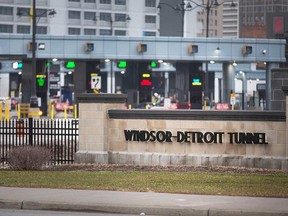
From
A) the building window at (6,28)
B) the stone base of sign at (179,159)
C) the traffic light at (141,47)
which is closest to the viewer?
the stone base of sign at (179,159)

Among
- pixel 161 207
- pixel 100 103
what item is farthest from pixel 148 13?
pixel 161 207

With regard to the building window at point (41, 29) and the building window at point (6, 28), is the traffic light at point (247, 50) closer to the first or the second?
the building window at point (41, 29)

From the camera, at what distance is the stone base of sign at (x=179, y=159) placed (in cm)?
2364

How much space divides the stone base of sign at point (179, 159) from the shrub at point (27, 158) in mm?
2271

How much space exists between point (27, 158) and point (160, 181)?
5280 mm

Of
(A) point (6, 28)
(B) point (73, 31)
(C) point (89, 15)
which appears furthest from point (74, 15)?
(A) point (6, 28)

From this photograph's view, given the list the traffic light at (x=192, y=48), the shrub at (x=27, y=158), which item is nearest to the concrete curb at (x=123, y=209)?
the shrub at (x=27, y=158)

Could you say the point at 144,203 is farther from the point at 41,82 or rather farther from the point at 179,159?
the point at 41,82

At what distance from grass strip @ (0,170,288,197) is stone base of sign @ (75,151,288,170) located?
1801 mm

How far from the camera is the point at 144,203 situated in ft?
52.9

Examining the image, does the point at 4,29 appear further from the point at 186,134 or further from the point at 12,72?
the point at 186,134

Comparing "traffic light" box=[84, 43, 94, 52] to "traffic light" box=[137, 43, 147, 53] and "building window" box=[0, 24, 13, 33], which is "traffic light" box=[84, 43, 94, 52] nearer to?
"traffic light" box=[137, 43, 147, 53]

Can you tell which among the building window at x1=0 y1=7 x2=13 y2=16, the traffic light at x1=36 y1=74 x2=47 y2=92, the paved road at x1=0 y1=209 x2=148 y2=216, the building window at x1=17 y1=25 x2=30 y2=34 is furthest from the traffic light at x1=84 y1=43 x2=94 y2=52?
the building window at x1=17 y1=25 x2=30 y2=34

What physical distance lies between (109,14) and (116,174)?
98396 mm
